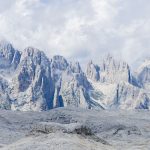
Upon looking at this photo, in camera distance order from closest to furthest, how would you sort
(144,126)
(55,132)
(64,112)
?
(55,132), (144,126), (64,112)

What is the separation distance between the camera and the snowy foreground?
160 feet

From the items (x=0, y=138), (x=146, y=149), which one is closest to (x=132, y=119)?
(x=0, y=138)

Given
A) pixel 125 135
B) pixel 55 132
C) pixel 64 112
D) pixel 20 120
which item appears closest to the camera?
pixel 55 132

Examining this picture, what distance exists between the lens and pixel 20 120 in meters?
180

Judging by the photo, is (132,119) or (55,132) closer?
(55,132)

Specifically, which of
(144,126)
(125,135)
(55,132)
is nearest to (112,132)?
(125,135)

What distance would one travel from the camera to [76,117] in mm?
188750

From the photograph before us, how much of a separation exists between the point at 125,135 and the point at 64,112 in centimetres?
5174

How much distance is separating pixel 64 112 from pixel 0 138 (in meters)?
79.2

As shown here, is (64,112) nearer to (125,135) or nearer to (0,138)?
(125,135)

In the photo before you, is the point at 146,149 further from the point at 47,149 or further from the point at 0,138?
the point at 0,138

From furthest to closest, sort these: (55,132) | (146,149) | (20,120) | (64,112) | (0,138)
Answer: (64,112), (20,120), (0,138), (146,149), (55,132)

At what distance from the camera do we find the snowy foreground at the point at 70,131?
48688 mm

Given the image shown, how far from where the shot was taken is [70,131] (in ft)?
170
